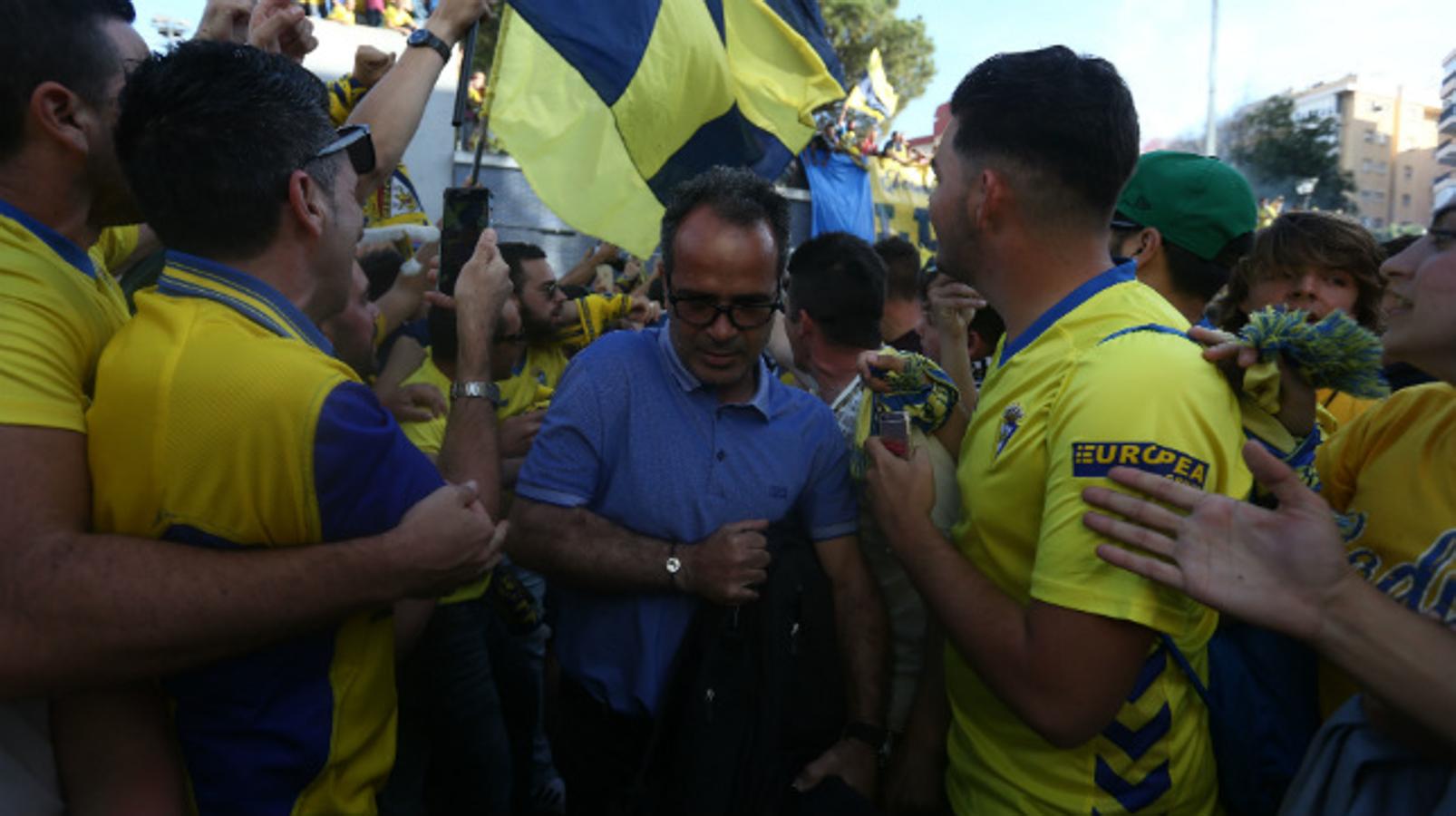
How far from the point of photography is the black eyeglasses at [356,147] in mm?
1712

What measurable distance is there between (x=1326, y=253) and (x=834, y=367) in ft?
5.65

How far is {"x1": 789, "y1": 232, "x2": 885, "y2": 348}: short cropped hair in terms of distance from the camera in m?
3.28

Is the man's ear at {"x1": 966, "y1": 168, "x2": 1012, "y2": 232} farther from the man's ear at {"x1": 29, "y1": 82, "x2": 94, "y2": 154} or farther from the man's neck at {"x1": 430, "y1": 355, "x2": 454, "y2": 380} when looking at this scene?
the man's neck at {"x1": 430, "y1": 355, "x2": 454, "y2": 380}

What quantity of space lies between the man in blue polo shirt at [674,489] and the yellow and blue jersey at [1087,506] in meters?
0.46

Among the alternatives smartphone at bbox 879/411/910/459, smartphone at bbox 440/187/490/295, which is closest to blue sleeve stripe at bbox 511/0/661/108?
smartphone at bbox 440/187/490/295

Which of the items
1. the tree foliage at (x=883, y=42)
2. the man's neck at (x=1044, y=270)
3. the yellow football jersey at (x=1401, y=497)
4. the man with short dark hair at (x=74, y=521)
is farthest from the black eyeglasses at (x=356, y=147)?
the tree foliage at (x=883, y=42)

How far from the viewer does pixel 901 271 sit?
5.17 meters

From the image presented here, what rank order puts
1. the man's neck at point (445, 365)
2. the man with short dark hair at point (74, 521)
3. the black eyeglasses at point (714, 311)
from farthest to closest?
the man's neck at point (445, 365) → the black eyeglasses at point (714, 311) → the man with short dark hair at point (74, 521)

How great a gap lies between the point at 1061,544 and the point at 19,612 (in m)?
1.59

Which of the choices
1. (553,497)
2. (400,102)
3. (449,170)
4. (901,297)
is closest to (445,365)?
(400,102)

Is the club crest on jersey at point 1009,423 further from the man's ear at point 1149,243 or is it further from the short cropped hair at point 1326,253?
the short cropped hair at point 1326,253

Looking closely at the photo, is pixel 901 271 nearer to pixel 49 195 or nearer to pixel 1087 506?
pixel 1087 506

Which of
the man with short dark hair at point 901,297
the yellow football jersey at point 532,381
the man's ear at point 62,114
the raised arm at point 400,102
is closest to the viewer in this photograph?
the man's ear at point 62,114

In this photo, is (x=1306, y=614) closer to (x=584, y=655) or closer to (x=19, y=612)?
(x=584, y=655)
